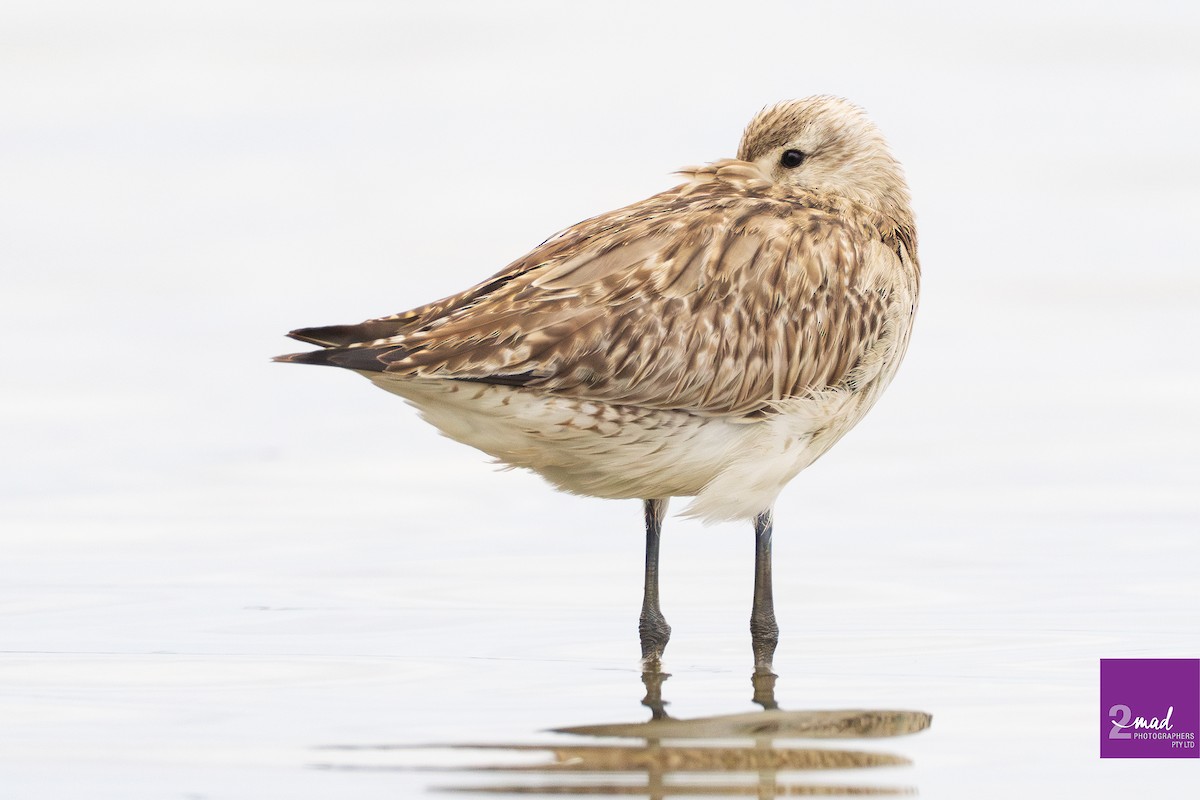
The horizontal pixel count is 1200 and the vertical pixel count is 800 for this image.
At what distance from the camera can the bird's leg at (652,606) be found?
11164 millimetres

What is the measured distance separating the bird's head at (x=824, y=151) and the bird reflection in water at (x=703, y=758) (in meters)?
3.69

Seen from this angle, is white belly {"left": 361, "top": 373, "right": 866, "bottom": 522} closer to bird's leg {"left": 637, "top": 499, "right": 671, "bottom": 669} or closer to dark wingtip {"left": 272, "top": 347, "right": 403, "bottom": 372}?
dark wingtip {"left": 272, "top": 347, "right": 403, "bottom": 372}

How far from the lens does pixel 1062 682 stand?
10.1m

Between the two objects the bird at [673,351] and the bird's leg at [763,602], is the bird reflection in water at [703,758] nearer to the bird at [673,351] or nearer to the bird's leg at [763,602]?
the bird at [673,351]

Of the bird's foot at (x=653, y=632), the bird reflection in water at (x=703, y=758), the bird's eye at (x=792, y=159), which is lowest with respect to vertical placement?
the bird reflection in water at (x=703, y=758)

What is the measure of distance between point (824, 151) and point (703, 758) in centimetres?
470

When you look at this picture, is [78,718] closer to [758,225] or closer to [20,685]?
[20,685]

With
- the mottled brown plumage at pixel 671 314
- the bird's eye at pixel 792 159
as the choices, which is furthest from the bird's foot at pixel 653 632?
the bird's eye at pixel 792 159

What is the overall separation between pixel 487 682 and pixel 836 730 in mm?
1859

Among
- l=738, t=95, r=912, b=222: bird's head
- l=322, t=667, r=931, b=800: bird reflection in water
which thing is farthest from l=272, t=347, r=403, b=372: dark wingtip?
l=738, t=95, r=912, b=222: bird's head

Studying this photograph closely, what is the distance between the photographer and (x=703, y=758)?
338 inches

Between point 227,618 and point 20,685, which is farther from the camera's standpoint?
point 227,618

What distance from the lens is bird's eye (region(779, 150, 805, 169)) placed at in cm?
1209

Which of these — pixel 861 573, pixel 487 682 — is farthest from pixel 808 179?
pixel 487 682
